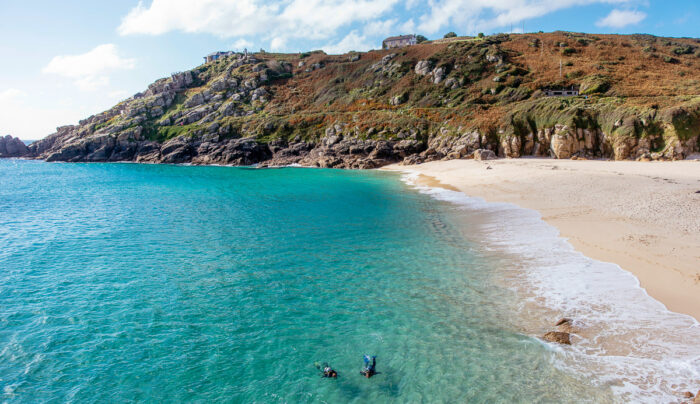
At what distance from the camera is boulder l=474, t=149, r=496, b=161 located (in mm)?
55844

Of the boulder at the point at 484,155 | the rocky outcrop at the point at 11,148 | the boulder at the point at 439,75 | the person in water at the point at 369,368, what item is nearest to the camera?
the person in water at the point at 369,368

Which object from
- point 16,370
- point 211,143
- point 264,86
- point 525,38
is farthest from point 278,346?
point 525,38

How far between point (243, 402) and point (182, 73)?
130772mm

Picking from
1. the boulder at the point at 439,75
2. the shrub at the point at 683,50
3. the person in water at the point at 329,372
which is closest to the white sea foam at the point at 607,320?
the person in water at the point at 329,372

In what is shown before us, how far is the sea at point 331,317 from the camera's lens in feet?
30.4

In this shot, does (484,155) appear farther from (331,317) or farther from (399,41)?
(399,41)

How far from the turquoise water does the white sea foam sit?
84 cm

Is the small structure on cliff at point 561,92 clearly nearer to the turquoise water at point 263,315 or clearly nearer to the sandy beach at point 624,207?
the sandy beach at point 624,207

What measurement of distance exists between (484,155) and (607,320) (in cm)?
4767

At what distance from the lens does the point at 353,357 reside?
10484mm

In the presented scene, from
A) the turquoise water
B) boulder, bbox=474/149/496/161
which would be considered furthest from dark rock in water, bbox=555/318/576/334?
boulder, bbox=474/149/496/161

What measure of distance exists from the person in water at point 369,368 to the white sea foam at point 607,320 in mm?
5161

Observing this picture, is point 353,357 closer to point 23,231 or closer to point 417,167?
point 23,231

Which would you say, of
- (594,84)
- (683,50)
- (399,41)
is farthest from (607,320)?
(399,41)
